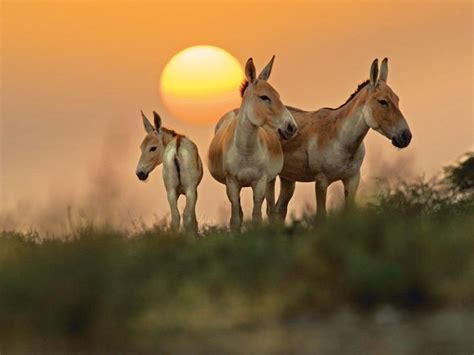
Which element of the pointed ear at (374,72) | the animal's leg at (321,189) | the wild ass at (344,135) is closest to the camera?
the wild ass at (344,135)

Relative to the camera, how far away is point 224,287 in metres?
10.4

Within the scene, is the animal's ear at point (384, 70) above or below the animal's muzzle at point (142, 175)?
above

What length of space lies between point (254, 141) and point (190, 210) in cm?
185

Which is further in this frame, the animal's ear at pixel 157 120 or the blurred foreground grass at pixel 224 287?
the animal's ear at pixel 157 120

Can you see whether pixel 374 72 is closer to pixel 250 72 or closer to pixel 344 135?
pixel 344 135

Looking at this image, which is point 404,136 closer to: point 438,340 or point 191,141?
point 191,141

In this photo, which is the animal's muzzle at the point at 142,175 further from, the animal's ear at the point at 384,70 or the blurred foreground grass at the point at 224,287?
the blurred foreground grass at the point at 224,287

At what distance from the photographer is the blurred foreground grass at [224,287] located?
32.1 feet

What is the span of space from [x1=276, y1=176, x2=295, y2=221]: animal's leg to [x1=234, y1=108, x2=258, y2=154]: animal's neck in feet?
10.6

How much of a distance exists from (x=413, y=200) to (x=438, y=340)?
6022 millimetres

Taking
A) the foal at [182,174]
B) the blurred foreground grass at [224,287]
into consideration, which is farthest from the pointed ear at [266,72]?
the blurred foreground grass at [224,287]

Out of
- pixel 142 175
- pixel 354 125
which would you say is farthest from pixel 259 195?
pixel 142 175

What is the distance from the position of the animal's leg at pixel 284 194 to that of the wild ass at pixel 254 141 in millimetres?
2346

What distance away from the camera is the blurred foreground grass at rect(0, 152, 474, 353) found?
9.79 metres
